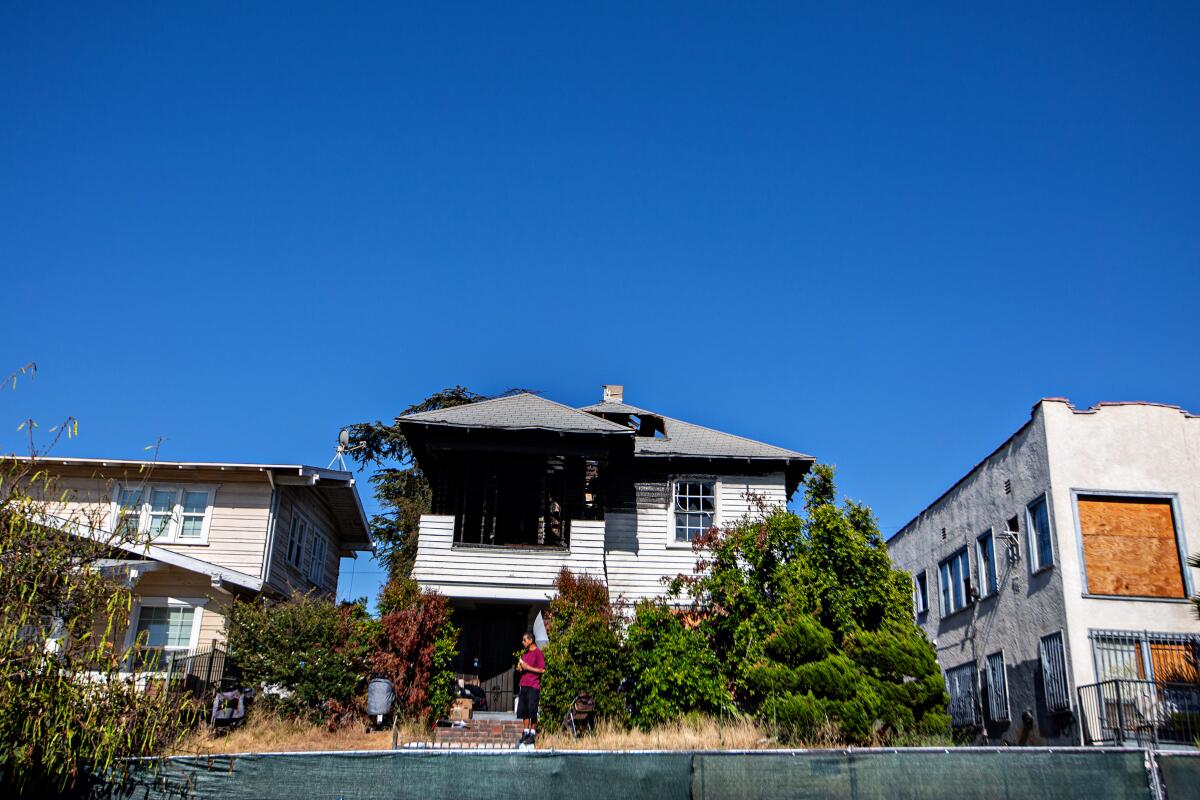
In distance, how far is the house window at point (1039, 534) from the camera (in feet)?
60.3

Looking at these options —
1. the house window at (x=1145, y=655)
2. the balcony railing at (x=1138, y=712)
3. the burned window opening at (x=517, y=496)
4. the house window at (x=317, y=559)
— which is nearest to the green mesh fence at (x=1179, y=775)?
the balcony railing at (x=1138, y=712)

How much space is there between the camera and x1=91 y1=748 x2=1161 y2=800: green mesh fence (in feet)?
34.7

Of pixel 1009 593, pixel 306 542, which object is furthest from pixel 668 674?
pixel 306 542

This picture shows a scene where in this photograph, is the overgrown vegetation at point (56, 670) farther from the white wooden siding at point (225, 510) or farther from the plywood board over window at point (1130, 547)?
the plywood board over window at point (1130, 547)

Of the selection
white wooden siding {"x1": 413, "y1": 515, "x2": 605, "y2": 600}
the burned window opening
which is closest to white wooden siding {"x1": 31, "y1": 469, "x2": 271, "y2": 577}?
the burned window opening

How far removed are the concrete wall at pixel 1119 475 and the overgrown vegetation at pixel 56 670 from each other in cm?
1409

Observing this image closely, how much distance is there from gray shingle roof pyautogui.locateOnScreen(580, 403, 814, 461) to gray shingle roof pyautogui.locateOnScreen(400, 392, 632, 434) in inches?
54.9

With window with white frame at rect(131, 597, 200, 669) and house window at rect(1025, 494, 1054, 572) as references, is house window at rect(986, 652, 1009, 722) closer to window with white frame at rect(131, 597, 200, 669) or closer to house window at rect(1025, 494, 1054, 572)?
house window at rect(1025, 494, 1054, 572)

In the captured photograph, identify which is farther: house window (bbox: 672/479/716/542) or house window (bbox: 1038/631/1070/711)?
house window (bbox: 672/479/716/542)

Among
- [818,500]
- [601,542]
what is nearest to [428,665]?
[601,542]

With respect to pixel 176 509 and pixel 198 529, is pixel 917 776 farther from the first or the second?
pixel 176 509

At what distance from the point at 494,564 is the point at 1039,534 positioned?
10.1 metres

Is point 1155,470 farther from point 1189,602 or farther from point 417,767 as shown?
point 417,767

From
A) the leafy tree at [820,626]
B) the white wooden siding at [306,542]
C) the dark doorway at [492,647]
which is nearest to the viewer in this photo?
the leafy tree at [820,626]
